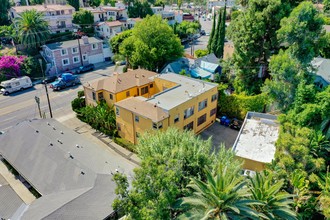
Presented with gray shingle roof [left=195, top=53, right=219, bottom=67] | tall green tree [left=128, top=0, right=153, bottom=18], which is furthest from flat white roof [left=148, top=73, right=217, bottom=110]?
tall green tree [left=128, top=0, right=153, bottom=18]

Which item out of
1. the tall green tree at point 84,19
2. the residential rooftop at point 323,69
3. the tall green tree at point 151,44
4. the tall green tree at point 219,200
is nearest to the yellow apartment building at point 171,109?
the tall green tree at point 151,44

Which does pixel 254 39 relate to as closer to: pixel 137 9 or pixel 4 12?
pixel 137 9

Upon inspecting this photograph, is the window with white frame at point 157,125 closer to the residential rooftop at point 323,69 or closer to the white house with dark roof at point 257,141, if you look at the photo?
the white house with dark roof at point 257,141

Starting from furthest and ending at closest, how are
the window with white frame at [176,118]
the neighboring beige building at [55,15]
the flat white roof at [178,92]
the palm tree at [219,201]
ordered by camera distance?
the neighboring beige building at [55,15], the flat white roof at [178,92], the window with white frame at [176,118], the palm tree at [219,201]

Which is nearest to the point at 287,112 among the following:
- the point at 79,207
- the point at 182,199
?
the point at 182,199

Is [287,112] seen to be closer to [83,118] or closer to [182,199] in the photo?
[182,199]

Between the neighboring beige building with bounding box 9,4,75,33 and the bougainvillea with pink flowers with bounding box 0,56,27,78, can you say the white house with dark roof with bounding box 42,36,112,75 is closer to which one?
the bougainvillea with pink flowers with bounding box 0,56,27,78

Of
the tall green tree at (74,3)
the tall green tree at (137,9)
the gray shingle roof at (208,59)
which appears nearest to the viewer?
the gray shingle roof at (208,59)
